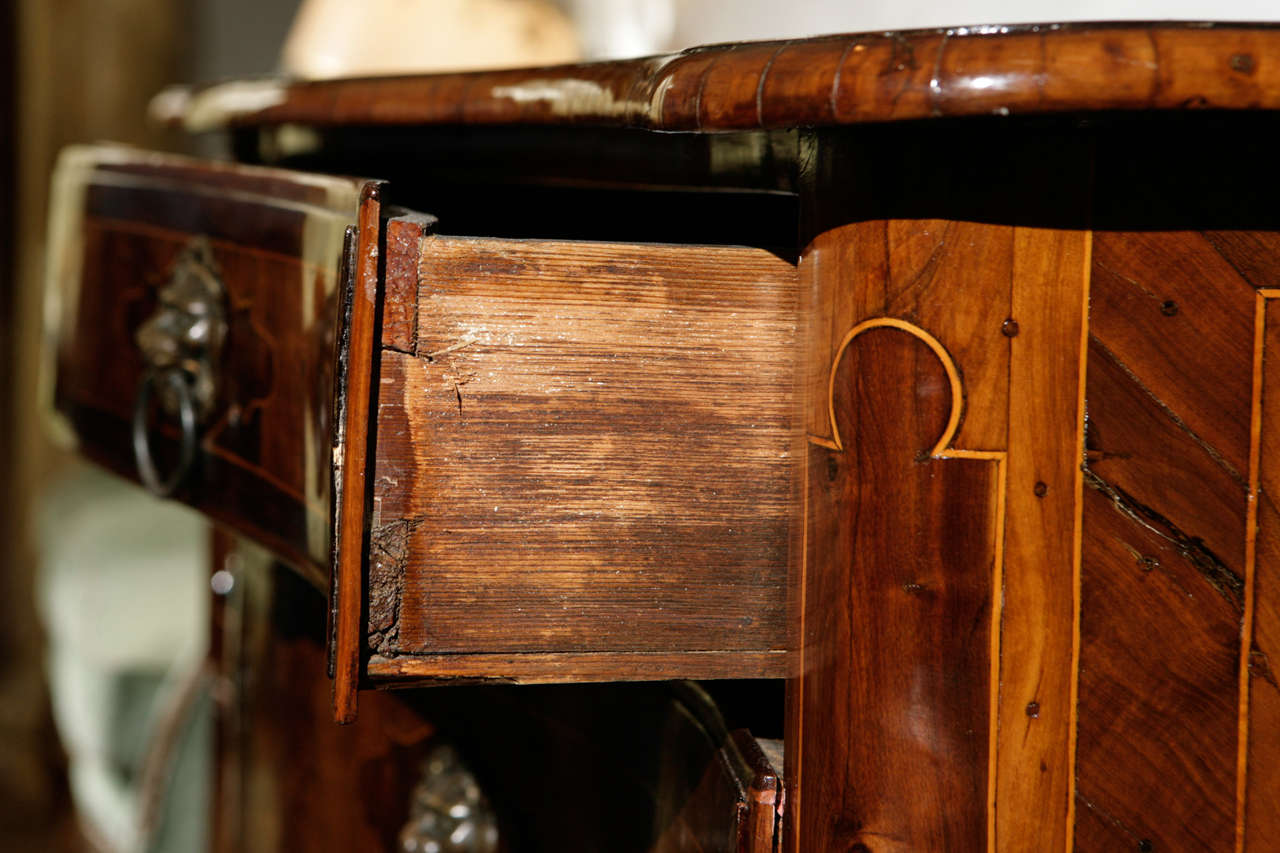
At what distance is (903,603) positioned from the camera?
1.63 ft

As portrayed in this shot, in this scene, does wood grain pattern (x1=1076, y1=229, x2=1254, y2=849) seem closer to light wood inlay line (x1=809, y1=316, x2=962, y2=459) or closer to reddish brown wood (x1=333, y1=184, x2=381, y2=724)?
light wood inlay line (x1=809, y1=316, x2=962, y2=459)

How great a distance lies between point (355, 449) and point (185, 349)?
33 cm

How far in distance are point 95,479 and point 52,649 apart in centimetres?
29

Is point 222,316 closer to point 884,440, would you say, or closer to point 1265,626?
point 884,440

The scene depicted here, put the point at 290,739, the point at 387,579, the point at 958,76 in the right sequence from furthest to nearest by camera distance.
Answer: the point at 290,739 → the point at 387,579 → the point at 958,76

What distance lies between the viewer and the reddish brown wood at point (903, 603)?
1.60ft

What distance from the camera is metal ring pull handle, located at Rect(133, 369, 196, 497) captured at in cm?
80

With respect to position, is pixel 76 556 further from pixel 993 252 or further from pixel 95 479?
pixel 993 252

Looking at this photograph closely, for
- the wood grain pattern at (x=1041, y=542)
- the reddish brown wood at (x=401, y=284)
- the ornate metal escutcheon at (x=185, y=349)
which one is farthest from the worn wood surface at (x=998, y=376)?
the ornate metal escutcheon at (x=185, y=349)

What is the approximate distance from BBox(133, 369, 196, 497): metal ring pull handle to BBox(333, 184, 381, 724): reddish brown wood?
0.32 m

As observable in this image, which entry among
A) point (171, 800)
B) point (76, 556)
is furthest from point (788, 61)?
point (76, 556)

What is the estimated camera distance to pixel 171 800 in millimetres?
1324

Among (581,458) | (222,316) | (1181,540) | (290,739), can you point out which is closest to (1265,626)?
(1181,540)

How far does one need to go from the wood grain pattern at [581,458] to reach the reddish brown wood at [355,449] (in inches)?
0.5
